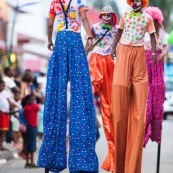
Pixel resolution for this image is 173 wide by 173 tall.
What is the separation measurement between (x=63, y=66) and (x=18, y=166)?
4.76m

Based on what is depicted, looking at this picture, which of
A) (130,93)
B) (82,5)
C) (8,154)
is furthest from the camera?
(8,154)

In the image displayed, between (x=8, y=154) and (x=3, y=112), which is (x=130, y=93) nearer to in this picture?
(x=3, y=112)

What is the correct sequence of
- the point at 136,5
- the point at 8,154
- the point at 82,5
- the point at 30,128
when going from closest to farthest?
the point at 82,5 < the point at 136,5 < the point at 30,128 < the point at 8,154

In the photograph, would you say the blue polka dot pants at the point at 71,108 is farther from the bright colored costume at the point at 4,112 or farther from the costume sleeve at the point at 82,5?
the bright colored costume at the point at 4,112

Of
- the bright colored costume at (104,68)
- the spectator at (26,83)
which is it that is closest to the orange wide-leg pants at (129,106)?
the bright colored costume at (104,68)

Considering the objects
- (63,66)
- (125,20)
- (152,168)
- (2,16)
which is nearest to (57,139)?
(63,66)

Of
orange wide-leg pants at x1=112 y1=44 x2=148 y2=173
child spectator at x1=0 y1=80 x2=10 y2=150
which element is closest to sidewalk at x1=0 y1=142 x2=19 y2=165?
child spectator at x1=0 y1=80 x2=10 y2=150

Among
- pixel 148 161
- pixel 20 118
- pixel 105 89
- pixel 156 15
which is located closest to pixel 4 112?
pixel 20 118

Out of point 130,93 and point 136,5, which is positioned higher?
point 136,5

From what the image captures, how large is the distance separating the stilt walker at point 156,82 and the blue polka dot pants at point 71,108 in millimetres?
1657

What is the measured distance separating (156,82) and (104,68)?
2.52 feet

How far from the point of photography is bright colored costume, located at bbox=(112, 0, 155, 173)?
8.66 metres

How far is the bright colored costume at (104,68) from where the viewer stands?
9.70 meters

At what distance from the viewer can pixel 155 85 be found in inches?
402
